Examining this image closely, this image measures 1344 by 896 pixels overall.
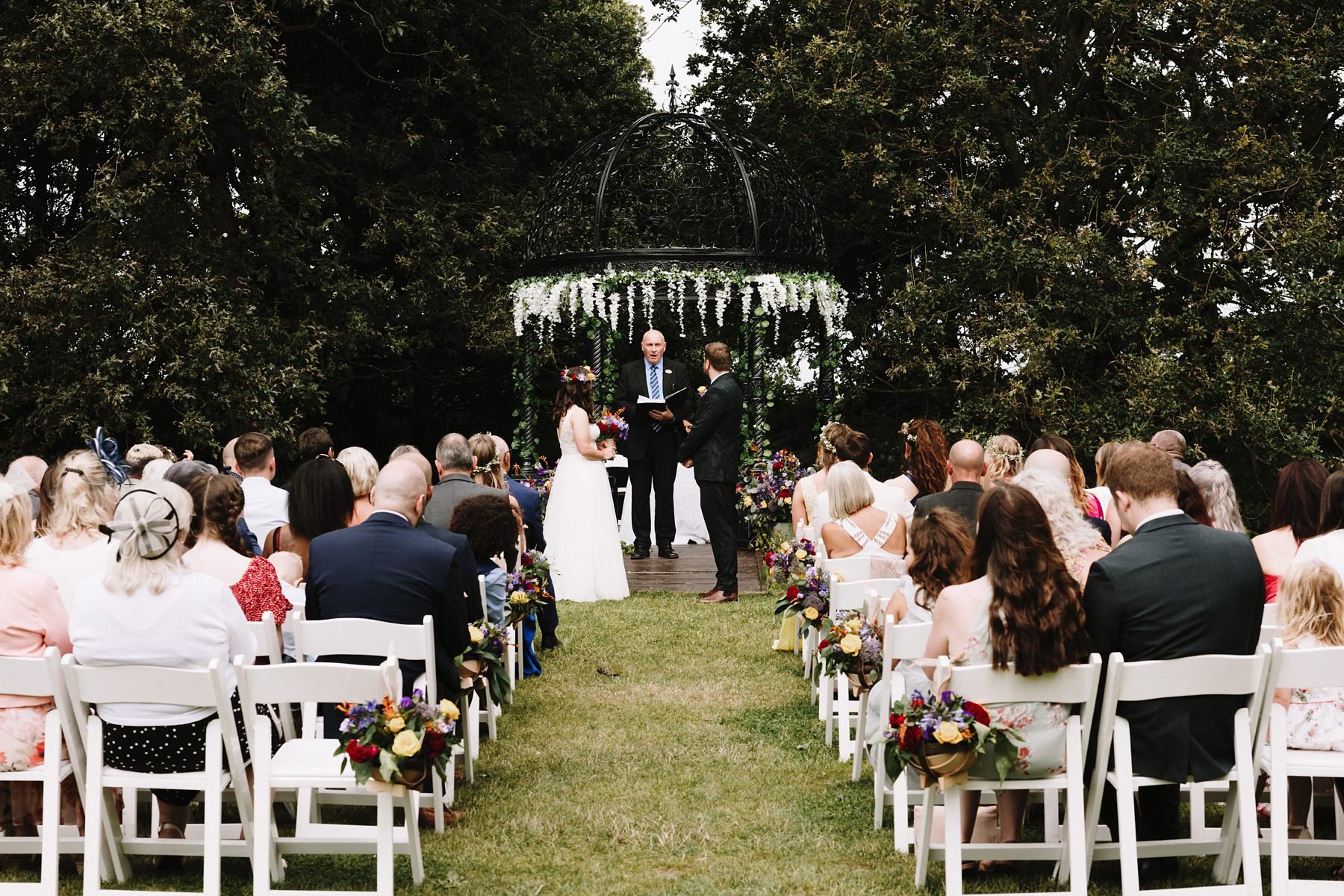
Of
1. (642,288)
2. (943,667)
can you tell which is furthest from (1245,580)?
(642,288)

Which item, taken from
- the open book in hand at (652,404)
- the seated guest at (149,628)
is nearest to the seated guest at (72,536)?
the seated guest at (149,628)

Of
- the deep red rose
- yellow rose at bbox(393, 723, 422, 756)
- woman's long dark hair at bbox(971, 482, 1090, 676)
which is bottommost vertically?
yellow rose at bbox(393, 723, 422, 756)

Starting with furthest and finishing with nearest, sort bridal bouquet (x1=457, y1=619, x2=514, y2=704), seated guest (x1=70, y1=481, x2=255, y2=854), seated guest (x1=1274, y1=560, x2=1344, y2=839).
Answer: bridal bouquet (x1=457, y1=619, x2=514, y2=704) → seated guest (x1=1274, y1=560, x2=1344, y2=839) → seated guest (x1=70, y1=481, x2=255, y2=854)

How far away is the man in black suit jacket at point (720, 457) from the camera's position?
10.9 m

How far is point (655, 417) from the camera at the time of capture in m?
12.6

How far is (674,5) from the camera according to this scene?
59.9 feet

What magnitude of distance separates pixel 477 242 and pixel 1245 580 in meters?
12.8

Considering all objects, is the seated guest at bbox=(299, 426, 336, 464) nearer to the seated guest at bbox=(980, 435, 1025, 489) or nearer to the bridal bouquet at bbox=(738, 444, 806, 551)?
the seated guest at bbox=(980, 435, 1025, 489)

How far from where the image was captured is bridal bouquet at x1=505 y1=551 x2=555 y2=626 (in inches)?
295

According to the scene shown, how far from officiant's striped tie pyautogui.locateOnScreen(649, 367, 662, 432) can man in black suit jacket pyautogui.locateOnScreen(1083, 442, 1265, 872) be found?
8366 mm

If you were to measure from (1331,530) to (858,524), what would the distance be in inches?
100

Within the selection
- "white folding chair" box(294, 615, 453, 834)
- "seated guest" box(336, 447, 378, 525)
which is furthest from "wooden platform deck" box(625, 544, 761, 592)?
"white folding chair" box(294, 615, 453, 834)

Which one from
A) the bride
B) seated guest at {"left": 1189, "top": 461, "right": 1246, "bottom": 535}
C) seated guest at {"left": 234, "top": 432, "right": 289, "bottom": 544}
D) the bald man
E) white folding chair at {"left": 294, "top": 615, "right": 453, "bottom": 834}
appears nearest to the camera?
white folding chair at {"left": 294, "top": 615, "right": 453, "bottom": 834}

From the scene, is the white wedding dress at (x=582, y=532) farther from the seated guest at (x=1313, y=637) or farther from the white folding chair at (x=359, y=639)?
the seated guest at (x=1313, y=637)
